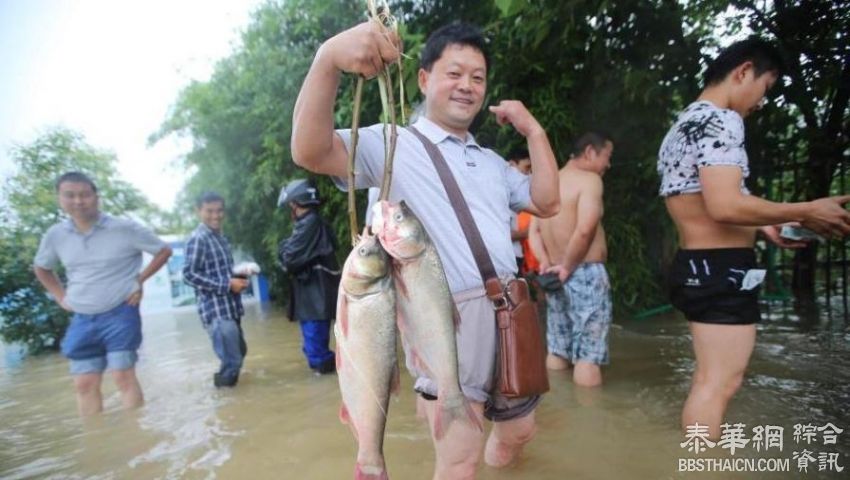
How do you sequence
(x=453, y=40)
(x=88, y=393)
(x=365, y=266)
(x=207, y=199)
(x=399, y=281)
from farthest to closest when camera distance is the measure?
(x=207, y=199) → (x=88, y=393) → (x=453, y=40) → (x=399, y=281) → (x=365, y=266)

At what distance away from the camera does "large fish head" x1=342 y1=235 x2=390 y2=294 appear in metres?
1.60

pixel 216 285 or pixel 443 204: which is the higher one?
pixel 443 204

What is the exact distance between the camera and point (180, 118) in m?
10.7

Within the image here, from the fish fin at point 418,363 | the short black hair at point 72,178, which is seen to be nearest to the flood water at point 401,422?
the fish fin at point 418,363

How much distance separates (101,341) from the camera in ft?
14.0

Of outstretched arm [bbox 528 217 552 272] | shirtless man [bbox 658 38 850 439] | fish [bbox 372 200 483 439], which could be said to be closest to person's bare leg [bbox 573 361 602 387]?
outstretched arm [bbox 528 217 552 272]

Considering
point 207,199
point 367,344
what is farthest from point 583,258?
point 207,199

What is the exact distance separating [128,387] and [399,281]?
13.0 feet

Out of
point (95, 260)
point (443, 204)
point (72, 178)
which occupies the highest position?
point (72, 178)

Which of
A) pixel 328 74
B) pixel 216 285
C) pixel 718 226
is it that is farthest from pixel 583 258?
pixel 216 285

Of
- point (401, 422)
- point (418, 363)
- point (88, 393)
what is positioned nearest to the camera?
point (418, 363)

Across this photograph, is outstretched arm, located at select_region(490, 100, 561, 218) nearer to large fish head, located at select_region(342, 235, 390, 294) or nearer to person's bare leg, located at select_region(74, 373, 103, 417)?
large fish head, located at select_region(342, 235, 390, 294)

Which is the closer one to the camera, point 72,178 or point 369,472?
point 369,472

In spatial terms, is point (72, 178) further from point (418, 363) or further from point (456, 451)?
point (456, 451)
